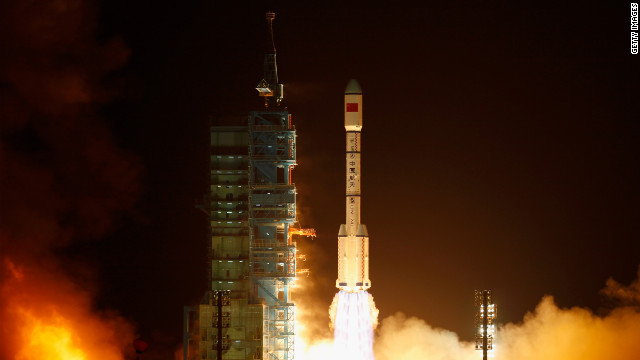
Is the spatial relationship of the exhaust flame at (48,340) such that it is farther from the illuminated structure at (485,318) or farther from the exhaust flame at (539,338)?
the illuminated structure at (485,318)

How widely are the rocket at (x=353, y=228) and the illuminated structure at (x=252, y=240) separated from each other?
2.27 m

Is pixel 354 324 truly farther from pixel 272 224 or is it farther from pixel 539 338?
pixel 539 338

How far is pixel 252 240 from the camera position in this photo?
50.2 m

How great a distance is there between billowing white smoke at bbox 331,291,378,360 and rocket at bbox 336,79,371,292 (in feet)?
2.53

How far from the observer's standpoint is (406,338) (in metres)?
55.6

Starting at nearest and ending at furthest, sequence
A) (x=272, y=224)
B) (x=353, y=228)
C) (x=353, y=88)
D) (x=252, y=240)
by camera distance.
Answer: (x=353, y=228)
(x=353, y=88)
(x=252, y=240)
(x=272, y=224)

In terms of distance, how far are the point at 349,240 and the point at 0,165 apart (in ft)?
47.3

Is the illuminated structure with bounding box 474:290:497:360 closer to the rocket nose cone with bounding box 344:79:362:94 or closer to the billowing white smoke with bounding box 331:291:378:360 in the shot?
the billowing white smoke with bounding box 331:291:378:360

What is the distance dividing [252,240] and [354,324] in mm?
5379

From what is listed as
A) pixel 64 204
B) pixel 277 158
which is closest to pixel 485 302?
pixel 277 158

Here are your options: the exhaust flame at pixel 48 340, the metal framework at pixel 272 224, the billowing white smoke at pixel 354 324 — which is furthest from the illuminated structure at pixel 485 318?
the exhaust flame at pixel 48 340

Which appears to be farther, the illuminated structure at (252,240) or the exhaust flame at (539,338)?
the exhaust flame at (539,338)

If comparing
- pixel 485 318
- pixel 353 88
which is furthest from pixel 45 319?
pixel 485 318

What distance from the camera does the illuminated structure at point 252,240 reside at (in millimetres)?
50000
